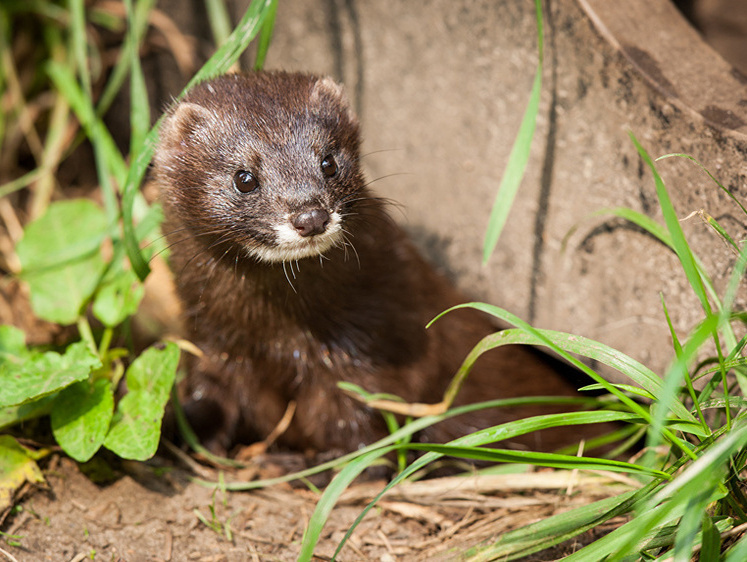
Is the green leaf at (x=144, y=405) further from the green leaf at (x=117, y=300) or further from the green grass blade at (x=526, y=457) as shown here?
the green grass blade at (x=526, y=457)

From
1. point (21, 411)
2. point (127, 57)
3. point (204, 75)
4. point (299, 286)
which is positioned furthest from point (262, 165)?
point (127, 57)

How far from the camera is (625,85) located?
2.94 m

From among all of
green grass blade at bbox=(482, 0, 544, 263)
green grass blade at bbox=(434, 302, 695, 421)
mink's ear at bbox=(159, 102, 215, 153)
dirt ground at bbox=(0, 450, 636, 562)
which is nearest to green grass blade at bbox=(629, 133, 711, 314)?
green grass blade at bbox=(434, 302, 695, 421)

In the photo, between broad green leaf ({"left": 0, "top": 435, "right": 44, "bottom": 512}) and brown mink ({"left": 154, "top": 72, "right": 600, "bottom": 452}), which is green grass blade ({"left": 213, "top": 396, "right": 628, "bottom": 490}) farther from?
broad green leaf ({"left": 0, "top": 435, "right": 44, "bottom": 512})

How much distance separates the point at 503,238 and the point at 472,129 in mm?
577

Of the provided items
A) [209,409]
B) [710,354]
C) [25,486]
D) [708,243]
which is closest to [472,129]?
[708,243]

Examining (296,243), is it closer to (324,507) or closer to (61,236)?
(324,507)

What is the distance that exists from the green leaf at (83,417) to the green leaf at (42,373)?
107 millimetres

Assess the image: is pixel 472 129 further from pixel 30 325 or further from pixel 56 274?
pixel 30 325

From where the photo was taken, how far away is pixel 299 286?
9.95 ft

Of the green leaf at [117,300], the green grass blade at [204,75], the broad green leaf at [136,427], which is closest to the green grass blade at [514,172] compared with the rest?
the green grass blade at [204,75]

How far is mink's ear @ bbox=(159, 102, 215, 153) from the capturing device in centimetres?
279

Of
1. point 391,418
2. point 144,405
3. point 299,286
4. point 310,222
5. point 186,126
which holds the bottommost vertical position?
point 391,418

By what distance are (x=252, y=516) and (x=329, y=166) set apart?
1.47 metres
